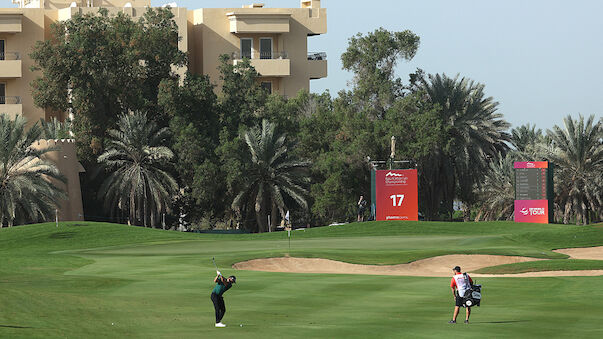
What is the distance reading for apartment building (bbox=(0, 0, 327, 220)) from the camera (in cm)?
9112

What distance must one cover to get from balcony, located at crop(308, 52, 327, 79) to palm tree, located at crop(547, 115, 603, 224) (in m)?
25.0

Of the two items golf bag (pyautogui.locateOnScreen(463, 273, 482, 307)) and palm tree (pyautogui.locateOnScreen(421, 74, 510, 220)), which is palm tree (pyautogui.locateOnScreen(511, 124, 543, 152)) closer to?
palm tree (pyautogui.locateOnScreen(421, 74, 510, 220))

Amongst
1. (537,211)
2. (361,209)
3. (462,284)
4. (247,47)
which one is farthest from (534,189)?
(462,284)

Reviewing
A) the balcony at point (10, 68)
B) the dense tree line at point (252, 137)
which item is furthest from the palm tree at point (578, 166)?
the balcony at point (10, 68)

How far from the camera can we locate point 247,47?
317 feet

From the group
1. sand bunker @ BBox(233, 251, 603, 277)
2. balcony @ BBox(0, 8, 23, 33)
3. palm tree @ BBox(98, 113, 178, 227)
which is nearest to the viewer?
sand bunker @ BBox(233, 251, 603, 277)

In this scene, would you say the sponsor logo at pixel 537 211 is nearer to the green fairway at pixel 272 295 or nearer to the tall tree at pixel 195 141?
the green fairway at pixel 272 295

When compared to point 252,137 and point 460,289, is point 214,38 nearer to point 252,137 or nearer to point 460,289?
point 252,137

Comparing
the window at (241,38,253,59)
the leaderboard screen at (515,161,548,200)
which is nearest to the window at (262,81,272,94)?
the window at (241,38,253,59)

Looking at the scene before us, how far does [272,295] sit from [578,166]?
5610 centimetres

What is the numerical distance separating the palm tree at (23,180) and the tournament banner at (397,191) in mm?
21218

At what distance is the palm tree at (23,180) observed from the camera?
6788 centimetres

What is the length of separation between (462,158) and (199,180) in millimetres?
24807

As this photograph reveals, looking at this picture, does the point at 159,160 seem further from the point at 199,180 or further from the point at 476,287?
the point at 476,287
